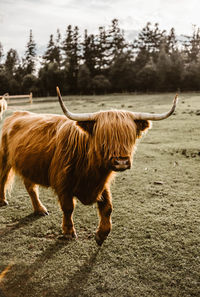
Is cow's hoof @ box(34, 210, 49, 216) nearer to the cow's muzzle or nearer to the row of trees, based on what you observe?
the cow's muzzle

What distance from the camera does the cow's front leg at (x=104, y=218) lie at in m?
3.12

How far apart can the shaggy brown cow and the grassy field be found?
0.26 meters

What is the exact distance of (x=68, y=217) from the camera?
3.27 metres

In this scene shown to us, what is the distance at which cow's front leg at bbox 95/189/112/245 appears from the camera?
10.2 ft

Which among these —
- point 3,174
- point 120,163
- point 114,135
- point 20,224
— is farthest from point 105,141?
point 3,174

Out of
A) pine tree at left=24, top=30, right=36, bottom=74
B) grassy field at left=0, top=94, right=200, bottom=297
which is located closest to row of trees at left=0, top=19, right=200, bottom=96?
pine tree at left=24, top=30, right=36, bottom=74

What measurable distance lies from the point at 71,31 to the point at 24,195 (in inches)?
2328

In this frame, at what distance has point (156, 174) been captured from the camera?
17.9ft

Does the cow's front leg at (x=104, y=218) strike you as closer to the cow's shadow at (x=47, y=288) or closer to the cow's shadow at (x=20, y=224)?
the cow's shadow at (x=47, y=288)

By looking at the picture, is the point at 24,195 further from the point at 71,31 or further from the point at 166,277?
the point at 71,31

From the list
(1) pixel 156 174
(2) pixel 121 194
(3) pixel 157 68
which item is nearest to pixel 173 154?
(1) pixel 156 174

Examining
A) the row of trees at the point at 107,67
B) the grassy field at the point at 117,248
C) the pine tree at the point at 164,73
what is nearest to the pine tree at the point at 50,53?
the row of trees at the point at 107,67

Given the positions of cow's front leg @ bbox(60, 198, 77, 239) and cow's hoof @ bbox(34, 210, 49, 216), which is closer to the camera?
cow's front leg @ bbox(60, 198, 77, 239)

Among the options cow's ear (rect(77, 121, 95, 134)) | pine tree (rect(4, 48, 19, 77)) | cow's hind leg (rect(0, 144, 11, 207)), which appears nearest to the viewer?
cow's ear (rect(77, 121, 95, 134))
